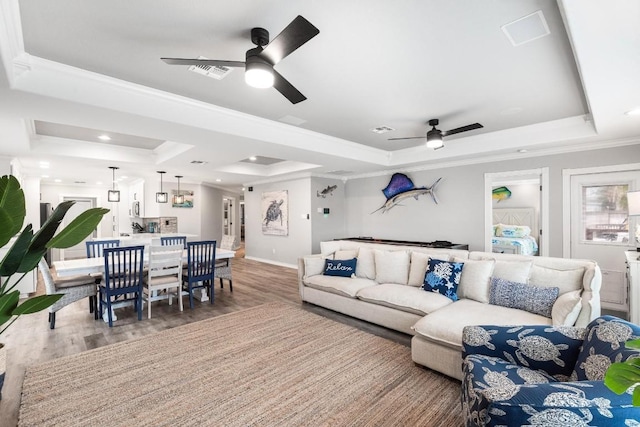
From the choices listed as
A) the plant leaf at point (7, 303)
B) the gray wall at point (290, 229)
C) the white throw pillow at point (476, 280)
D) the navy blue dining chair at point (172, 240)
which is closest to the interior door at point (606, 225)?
the white throw pillow at point (476, 280)

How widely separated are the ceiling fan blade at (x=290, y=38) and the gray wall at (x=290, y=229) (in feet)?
18.0

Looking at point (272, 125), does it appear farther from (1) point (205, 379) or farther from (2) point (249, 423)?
(2) point (249, 423)

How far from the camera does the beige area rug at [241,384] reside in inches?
81.5

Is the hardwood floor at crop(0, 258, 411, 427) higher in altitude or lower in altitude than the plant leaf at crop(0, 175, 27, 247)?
lower

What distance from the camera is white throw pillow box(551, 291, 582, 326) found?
247 cm

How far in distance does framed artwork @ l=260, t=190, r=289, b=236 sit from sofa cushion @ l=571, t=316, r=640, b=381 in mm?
6710

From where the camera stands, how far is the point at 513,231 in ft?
24.0

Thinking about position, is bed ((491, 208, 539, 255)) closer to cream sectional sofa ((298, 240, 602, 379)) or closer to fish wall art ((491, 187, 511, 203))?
fish wall art ((491, 187, 511, 203))

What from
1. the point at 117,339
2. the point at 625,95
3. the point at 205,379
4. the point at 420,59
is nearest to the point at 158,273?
the point at 117,339

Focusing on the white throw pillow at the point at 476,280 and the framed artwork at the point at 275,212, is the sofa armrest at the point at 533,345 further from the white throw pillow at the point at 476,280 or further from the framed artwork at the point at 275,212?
the framed artwork at the point at 275,212

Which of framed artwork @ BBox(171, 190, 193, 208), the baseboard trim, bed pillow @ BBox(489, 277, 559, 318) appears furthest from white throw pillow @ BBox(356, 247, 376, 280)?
framed artwork @ BBox(171, 190, 193, 208)

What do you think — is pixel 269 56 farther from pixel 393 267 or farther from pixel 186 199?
pixel 186 199

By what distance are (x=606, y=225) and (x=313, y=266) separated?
433 cm

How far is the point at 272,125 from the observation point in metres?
4.11
